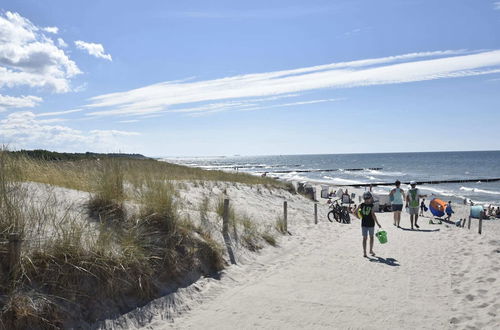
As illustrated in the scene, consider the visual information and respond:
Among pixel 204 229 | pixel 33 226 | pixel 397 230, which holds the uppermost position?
pixel 33 226

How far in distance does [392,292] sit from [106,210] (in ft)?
18.1

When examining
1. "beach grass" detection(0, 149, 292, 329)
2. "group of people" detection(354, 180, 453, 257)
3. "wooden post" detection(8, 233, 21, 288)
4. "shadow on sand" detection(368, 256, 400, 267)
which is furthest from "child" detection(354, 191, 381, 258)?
"wooden post" detection(8, 233, 21, 288)

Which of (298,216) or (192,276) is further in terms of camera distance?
(298,216)

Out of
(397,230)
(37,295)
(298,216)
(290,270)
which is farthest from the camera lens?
(298,216)

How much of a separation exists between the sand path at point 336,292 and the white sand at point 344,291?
0.05 feet

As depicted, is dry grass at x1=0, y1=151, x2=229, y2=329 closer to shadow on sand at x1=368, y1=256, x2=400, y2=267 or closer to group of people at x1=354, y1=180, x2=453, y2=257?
shadow on sand at x1=368, y1=256, x2=400, y2=267

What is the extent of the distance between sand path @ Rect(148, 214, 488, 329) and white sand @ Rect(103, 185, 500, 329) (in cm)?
2

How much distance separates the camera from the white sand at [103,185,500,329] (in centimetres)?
558

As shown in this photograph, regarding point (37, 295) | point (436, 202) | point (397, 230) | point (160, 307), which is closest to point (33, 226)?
point (37, 295)

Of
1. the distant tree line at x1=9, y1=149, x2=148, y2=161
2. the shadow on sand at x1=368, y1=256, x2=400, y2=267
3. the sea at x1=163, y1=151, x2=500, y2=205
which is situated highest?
the distant tree line at x1=9, y1=149, x2=148, y2=161

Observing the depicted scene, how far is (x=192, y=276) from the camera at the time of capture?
6.88 m

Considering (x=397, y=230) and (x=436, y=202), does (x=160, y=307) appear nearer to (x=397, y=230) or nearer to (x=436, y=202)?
(x=397, y=230)

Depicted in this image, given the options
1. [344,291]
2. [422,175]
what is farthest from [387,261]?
[422,175]

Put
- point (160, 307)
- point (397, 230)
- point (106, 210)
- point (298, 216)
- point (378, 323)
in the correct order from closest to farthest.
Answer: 1. point (378, 323)
2. point (160, 307)
3. point (106, 210)
4. point (397, 230)
5. point (298, 216)
